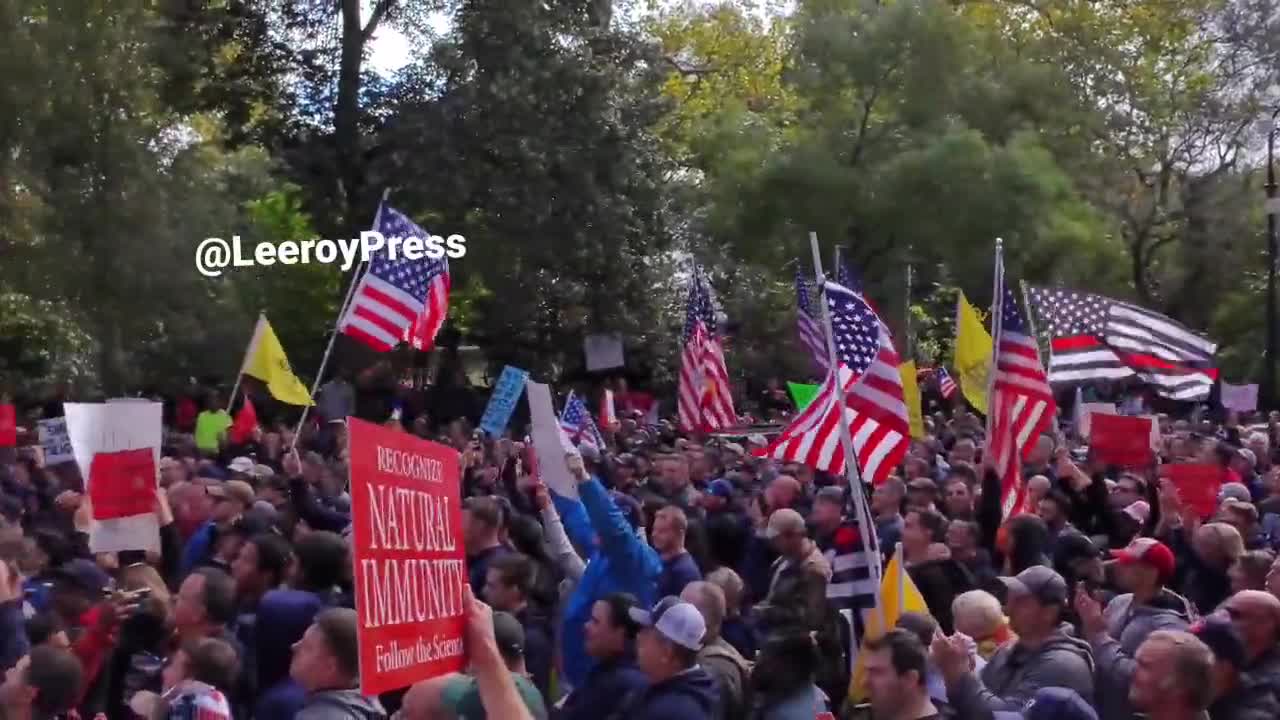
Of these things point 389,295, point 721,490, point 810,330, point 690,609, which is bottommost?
point 690,609

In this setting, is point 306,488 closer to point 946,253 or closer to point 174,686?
point 174,686

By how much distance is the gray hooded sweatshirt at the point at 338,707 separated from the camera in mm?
5520

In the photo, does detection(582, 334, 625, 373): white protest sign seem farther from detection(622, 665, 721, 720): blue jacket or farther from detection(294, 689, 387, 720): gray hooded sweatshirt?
detection(294, 689, 387, 720): gray hooded sweatshirt

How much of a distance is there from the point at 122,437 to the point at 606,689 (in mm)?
5153

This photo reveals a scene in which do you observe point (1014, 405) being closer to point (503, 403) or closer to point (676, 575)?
point (676, 575)

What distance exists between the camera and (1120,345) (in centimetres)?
1634

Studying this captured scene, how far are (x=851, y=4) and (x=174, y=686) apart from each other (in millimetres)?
36264

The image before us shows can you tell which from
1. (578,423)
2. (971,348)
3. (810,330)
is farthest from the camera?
(810,330)

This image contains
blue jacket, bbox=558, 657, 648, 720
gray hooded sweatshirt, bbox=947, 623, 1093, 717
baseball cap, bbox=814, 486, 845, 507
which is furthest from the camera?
baseball cap, bbox=814, 486, 845, 507

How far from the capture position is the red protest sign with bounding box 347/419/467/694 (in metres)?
4.38

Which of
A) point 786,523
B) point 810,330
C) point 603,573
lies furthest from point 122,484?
point 810,330

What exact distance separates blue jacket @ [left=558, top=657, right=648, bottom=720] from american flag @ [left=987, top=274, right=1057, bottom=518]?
482cm

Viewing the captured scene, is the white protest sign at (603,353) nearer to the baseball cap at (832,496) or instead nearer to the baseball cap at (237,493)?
the baseball cap at (832,496)

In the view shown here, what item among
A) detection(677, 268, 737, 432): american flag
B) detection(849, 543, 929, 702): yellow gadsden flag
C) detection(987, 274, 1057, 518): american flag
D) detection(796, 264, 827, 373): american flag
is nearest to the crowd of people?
detection(849, 543, 929, 702): yellow gadsden flag
